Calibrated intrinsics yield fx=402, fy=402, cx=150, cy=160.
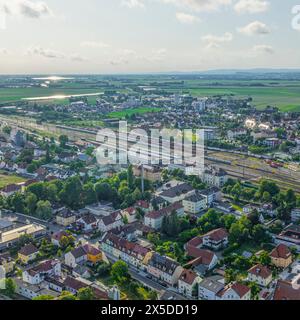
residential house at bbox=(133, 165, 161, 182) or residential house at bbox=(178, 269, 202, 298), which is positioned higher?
residential house at bbox=(133, 165, 161, 182)

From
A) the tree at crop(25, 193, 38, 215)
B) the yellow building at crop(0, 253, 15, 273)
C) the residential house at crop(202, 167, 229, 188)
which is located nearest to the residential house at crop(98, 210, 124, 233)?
the tree at crop(25, 193, 38, 215)

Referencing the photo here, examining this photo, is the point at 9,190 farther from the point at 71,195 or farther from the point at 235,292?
the point at 235,292

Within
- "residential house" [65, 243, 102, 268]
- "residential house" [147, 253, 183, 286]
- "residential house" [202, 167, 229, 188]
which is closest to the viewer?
"residential house" [147, 253, 183, 286]

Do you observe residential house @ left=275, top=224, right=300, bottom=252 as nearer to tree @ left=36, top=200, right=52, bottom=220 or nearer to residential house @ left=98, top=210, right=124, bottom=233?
residential house @ left=98, top=210, right=124, bottom=233

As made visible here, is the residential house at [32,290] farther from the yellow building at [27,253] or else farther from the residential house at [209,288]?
the residential house at [209,288]

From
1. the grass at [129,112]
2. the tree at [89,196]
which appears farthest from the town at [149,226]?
the grass at [129,112]

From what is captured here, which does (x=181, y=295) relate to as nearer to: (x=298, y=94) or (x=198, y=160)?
(x=198, y=160)
